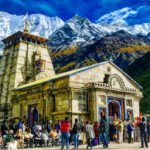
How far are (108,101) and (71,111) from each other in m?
4.40

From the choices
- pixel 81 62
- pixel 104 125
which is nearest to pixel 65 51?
pixel 81 62

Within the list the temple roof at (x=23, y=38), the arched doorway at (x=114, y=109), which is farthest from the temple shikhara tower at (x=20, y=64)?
the arched doorway at (x=114, y=109)

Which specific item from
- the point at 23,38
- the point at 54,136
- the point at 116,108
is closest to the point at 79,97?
the point at 116,108

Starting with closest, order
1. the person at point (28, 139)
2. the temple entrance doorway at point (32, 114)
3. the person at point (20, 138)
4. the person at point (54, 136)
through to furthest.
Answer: the person at point (20, 138)
the person at point (28, 139)
the person at point (54, 136)
the temple entrance doorway at point (32, 114)

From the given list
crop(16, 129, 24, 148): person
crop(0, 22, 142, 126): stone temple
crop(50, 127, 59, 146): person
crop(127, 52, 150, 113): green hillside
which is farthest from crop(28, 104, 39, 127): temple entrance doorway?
crop(127, 52, 150, 113): green hillside

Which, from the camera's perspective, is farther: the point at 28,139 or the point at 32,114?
the point at 32,114

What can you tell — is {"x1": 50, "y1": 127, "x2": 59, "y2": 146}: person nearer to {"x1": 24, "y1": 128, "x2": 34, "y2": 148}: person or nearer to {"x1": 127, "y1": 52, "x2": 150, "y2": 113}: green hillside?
{"x1": 24, "y1": 128, "x2": 34, "y2": 148}: person

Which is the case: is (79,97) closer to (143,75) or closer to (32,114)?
(32,114)

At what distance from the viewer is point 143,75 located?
112125mm

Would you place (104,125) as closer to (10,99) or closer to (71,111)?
(71,111)

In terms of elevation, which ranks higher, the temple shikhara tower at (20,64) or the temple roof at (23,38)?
the temple roof at (23,38)

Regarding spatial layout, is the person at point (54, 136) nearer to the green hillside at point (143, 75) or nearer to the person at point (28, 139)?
the person at point (28, 139)

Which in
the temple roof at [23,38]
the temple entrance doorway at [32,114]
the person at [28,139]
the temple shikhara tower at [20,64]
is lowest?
the person at [28,139]

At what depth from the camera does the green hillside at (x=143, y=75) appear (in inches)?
3363
